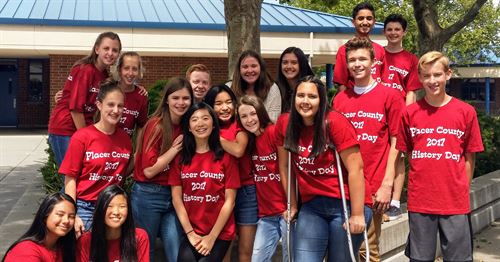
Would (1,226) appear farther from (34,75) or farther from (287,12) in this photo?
(34,75)

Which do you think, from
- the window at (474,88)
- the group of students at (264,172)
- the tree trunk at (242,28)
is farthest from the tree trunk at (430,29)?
the window at (474,88)

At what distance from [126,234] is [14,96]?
21.0m

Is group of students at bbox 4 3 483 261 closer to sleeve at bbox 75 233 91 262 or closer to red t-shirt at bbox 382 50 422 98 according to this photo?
sleeve at bbox 75 233 91 262

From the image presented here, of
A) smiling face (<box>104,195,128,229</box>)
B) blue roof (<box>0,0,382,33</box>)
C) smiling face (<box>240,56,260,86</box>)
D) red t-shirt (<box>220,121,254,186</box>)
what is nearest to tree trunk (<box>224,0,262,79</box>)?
smiling face (<box>240,56,260,86</box>)

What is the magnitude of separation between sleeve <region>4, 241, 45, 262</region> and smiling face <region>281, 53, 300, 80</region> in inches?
86.1

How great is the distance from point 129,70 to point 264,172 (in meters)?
1.30

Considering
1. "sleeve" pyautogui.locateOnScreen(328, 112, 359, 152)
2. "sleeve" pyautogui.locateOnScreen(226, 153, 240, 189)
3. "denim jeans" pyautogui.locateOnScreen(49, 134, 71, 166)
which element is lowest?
"sleeve" pyautogui.locateOnScreen(226, 153, 240, 189)

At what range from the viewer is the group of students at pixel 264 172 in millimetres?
3590

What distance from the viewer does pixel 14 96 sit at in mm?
22750

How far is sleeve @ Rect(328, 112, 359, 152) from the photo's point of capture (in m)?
3.52

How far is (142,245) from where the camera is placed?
376 centimetres

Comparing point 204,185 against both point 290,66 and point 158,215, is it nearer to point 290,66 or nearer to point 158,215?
point 158,215

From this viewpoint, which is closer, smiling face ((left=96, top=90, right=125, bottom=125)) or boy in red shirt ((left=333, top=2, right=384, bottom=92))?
smiling face ((left=96, top=90, right=125, bottom=125))

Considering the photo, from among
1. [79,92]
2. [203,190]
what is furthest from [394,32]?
[79,92]
